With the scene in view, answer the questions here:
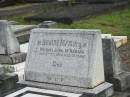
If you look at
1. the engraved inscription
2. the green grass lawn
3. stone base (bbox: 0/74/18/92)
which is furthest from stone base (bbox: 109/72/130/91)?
the green grass lawn

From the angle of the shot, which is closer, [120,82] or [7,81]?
[120,82]

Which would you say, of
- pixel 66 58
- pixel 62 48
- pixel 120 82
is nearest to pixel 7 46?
pixel 62 48

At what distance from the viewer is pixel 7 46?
759 cm

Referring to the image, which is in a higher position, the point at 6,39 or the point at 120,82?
the point at 6,39

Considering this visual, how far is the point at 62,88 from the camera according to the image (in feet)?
19.0

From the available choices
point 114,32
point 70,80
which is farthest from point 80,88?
point 114,32

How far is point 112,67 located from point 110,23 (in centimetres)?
578

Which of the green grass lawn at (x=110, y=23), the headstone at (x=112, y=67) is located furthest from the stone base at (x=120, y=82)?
the green grass lawn at (x=110, y=23)

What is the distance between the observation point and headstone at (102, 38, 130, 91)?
20.0 feet

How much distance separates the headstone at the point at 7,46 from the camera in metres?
7.59

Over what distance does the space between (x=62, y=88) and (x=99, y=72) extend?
571mm

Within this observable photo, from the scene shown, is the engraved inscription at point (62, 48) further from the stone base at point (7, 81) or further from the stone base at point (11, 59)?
the stone base at point (11, 59)

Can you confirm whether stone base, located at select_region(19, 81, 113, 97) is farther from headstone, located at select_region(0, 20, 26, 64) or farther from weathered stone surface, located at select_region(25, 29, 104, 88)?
headstone, located at select_region(0, 20, 26, 64)

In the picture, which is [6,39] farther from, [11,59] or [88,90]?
[88,90]
